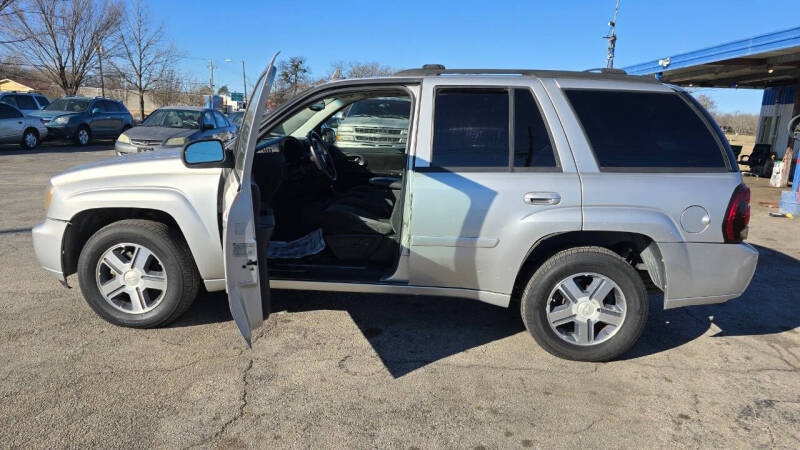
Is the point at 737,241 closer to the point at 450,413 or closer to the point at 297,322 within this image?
the point at 450,413

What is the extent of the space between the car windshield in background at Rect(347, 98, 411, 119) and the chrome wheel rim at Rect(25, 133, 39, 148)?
1331 centimetres

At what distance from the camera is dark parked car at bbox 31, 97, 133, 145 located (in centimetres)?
1836

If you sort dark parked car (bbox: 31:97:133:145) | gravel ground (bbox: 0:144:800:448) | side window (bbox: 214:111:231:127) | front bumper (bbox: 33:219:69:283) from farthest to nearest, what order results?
dark parked car (bbox: 31:97:133:145)
side window (bbox: 214:111:231:127)
front bumper (bbox: 33:219:69:283)
gravel ground (bbox: 0:144:800:448)

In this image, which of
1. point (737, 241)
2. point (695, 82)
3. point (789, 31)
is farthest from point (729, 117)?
point (737, 241)

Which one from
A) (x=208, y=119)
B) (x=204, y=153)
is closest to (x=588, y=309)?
(x=204, y=153)

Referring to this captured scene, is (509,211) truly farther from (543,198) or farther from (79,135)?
(79,135)

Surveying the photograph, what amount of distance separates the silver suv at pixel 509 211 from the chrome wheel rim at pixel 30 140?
15920mm

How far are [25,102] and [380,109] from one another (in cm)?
1806

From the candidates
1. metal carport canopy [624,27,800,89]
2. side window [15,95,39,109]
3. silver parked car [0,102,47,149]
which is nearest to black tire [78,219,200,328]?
metal carport canopy [624,27,800,89]

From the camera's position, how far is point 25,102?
65.9 feet

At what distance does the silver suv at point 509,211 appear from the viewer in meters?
3.38

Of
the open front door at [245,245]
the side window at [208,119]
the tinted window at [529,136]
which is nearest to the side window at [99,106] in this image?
the side window at [208,119]

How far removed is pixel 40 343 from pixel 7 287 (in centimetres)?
Answer: 142

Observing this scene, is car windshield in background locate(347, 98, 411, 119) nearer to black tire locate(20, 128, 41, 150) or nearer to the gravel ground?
the gravel ground
